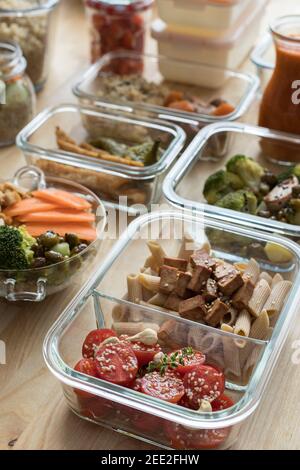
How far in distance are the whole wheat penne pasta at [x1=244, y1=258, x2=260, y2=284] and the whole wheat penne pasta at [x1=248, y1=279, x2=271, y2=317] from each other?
0.02m

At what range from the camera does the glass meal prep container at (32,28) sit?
6.15 feet

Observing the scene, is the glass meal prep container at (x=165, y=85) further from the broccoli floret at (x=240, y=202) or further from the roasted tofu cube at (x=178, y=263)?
the roasted tofu cube at (x=178, y=263)

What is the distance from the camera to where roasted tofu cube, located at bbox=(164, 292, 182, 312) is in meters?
1.18

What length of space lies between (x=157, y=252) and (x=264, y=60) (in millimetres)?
839

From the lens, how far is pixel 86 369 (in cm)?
103

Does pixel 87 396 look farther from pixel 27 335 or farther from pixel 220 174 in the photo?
pixel 220 174

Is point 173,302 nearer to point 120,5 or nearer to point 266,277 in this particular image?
point 266,277

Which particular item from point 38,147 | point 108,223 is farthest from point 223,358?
point 38,147

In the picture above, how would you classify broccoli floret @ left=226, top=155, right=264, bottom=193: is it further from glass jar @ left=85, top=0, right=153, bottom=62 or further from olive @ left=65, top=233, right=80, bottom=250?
glass jar @ left=85, top=0, right=153, bottom=62

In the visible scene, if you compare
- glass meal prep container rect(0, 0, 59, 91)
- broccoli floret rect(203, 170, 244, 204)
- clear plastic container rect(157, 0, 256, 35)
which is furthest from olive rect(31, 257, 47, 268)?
clear plastic container rect(157, 0, 256, 35)

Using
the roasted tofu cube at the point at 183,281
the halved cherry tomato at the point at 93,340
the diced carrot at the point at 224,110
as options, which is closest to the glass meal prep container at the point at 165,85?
the diced carrot at the point at 224,110

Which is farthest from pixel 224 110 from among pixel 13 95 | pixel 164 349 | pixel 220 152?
pixel 164 349

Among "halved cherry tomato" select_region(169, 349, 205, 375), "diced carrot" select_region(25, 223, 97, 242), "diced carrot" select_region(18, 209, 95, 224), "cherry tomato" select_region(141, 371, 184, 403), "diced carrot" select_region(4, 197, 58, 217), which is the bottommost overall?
"cherry tomato" select_region(141, 371, 184, 403)

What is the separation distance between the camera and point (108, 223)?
4.99 ft
